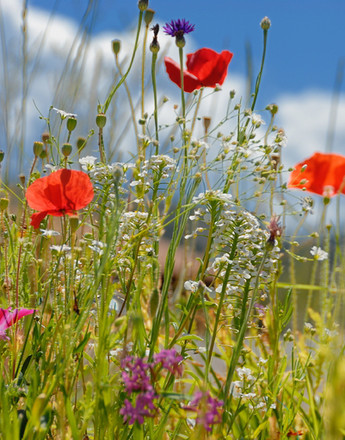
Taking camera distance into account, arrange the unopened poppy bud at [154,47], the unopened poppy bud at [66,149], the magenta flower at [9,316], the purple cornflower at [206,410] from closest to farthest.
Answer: the purple cornflower at [206,410], the magenta flower at [9,316], the unopened poppy bud at [66,149], the unopened poppy bud at [154,47]

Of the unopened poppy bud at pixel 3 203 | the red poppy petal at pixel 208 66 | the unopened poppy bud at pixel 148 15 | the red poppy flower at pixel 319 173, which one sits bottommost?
the unopened poppy bud at pixel 3 203

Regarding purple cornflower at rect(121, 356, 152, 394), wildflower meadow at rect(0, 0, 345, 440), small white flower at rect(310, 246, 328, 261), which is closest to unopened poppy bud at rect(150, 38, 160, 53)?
wildflower meadow at rect(0, 0, 345, 440)

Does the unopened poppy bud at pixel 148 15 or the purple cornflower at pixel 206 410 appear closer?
the purple cornflower at pixel 206 410

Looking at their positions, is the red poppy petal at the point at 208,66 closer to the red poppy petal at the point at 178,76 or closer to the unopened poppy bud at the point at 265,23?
the red poppy petal at the point at 178,76

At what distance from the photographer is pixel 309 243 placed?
112 centimetres

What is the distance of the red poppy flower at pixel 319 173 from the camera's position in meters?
1.01

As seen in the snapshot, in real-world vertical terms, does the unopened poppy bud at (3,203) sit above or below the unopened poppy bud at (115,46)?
below

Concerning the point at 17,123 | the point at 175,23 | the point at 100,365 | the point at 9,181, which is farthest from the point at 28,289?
the point at 175,23

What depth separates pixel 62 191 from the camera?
88 centimetres

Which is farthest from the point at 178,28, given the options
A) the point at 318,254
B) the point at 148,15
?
the point at 318,254

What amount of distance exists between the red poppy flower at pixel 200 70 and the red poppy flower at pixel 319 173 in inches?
10.0

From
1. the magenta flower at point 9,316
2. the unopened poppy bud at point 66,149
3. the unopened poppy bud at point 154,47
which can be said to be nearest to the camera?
the magenta flower at point 9,316

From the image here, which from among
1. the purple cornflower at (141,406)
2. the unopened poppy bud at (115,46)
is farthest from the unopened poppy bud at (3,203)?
the purple cornflower at (141,406)

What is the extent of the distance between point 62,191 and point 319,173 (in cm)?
47
